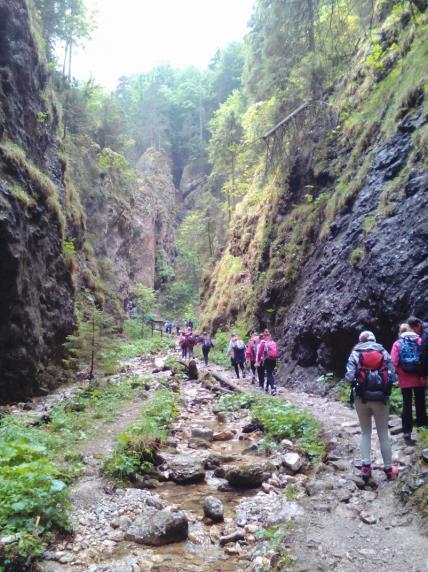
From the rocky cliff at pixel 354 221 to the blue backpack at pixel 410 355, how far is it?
2.42 meters

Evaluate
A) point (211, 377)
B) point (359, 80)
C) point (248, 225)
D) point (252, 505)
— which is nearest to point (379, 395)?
point (252, 505)

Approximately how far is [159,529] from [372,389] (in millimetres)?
3307

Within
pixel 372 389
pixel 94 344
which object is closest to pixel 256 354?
pixel 94 344

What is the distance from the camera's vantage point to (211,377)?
17.9m

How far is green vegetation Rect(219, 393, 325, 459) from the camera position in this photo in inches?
323

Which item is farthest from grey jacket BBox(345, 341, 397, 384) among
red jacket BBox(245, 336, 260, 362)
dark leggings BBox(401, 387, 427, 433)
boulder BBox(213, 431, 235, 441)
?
red jacket BBox(245, 336, 260, 362)

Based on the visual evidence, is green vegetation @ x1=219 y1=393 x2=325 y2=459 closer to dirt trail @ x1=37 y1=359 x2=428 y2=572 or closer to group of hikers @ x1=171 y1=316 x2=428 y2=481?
dirt trail @ x1=37 y1=359 x2=428 y2=572

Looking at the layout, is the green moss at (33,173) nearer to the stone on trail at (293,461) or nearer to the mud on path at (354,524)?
the stone on trail at (293,461)

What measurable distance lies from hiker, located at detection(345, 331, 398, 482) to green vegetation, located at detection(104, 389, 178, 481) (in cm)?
381

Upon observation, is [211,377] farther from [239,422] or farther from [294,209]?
[294,209]

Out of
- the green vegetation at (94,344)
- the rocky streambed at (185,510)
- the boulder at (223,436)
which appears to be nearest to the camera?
the rocky streambed at (185,510)

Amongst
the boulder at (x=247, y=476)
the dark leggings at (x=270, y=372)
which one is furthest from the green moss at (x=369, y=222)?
the boulder at (x=247, y=476)

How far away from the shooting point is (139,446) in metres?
8.20

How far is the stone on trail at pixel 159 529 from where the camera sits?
5.43m
